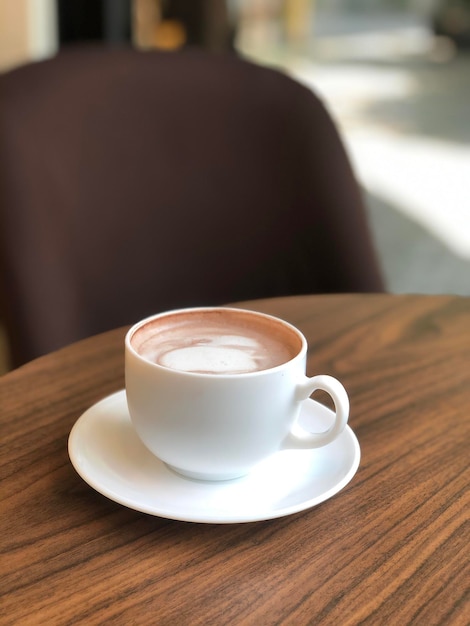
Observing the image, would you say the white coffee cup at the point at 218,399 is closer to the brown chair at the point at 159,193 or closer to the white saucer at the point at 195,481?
the white saucer at the point at 195,481

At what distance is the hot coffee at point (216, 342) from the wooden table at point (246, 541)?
0.28 feet

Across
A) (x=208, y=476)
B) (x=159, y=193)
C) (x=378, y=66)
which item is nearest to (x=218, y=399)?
(x=208, y=476)

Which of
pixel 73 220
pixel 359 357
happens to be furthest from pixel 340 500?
pixel 73 220

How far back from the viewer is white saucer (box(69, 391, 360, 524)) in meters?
0.40

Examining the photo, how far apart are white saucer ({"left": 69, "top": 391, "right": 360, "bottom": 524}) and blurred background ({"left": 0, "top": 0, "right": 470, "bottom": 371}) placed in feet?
2.33

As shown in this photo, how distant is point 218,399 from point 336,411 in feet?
0.23

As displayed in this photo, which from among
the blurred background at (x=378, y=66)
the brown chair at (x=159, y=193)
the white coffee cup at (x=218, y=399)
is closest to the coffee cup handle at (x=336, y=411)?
the white coffee cup at (x=218, y=399)

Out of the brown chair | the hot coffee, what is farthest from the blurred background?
the hot coffee

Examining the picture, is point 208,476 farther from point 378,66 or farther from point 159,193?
point 378,66

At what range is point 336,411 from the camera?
0.42 meters

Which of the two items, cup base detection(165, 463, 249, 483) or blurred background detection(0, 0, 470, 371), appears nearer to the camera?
cup base detection(165, 463, 249, 483)

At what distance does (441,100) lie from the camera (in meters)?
5.70

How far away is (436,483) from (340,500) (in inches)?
2.6

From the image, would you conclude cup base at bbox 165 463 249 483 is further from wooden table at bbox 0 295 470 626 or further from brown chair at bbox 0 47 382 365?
brown chair at bbox 0 47 382 365
